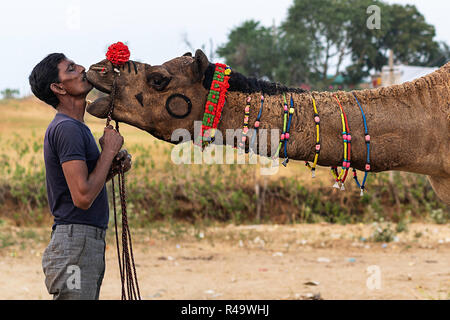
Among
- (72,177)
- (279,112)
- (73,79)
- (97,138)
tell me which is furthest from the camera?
(97,138)

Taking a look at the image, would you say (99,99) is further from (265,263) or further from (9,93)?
(9,93)

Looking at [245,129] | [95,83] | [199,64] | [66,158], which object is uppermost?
[199,64]

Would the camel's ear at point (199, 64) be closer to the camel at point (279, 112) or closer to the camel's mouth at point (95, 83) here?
the camel at point (279, 112)

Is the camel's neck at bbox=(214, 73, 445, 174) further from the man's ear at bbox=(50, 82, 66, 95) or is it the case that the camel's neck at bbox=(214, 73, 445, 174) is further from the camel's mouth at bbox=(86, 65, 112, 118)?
the man's ear at bbox=(50, 82, 66, 95)

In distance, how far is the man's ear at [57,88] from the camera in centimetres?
330

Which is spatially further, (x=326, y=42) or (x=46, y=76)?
(x=326, y=42)

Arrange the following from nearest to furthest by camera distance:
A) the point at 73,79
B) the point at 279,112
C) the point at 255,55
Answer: the point at 279,112 < the point at 73,79 < the point at 255,55

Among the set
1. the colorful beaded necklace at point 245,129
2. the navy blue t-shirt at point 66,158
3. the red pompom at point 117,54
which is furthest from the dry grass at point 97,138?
the red pompom at point 117,54

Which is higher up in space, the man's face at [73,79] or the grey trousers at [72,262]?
the man's face at [73,79]

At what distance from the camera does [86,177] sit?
3.08 m

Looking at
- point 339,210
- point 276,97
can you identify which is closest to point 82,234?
point 276,97

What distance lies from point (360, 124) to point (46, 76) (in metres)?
1.82

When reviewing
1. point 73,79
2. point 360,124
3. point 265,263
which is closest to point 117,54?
point 73,79

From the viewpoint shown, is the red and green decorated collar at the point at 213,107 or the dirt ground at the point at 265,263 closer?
the red and green decorated collar at the point at 213,107
